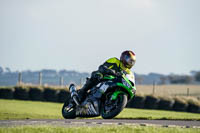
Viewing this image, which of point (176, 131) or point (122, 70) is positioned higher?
point (122, 70)

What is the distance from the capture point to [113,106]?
12492mm

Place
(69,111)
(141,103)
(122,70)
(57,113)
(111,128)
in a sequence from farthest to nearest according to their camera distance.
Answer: (141,103), (57,113), (69,111), (122,70), (111,128)

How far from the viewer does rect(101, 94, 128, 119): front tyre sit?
1220cm

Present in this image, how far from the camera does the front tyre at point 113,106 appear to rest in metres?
12.2

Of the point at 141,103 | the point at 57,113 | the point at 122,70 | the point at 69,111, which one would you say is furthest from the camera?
the point at 141,103

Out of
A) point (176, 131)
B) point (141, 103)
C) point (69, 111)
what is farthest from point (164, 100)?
point (176, 131)

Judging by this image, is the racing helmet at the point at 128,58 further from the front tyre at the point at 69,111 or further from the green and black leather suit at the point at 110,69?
the front tyre at the point at 69,111

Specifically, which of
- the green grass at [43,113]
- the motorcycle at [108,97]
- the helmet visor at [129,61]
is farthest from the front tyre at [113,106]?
the green grass at [43,113]

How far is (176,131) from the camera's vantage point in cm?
1072

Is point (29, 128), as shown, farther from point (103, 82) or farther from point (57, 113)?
point (57, 113)

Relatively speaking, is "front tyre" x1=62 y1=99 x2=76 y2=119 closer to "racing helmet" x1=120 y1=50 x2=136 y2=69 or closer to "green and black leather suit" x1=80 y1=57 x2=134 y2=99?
"green and black leather suit" x1=80 y1=57 x2=134 y2=99

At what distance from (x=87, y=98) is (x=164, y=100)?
16.1m

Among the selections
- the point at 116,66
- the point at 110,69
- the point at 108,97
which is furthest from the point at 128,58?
the point at 108,97

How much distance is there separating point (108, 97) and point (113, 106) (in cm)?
34
